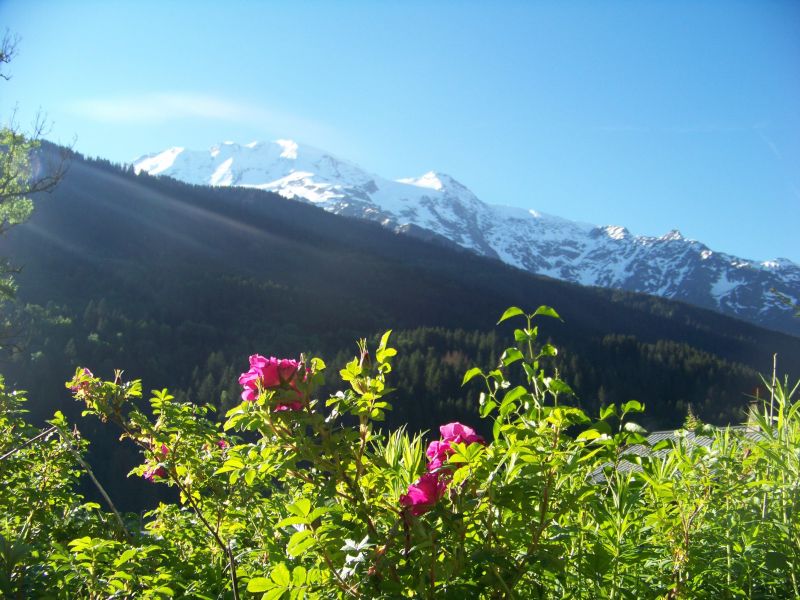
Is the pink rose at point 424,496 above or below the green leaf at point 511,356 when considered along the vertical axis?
below

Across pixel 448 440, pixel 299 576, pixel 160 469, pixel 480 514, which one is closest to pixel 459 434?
pixel 448 440

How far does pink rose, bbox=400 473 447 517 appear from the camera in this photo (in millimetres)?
1081

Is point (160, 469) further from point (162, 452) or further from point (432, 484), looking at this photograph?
point (432, 484)

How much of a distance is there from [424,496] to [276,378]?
411mm

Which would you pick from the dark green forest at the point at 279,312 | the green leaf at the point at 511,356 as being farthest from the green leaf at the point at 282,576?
the dark green forest at the point at 279,312

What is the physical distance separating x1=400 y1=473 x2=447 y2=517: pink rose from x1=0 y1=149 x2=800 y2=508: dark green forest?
403 inches

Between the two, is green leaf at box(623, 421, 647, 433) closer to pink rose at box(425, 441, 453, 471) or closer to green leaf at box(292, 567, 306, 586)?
pink rose at box(425, 441, 453, 471)

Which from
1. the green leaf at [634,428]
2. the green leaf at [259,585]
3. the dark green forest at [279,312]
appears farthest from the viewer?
the dark green forest at [279,312]

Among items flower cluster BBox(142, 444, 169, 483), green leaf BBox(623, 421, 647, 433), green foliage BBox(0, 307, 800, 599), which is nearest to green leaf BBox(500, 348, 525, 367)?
green foliage BBox(0, 307, 800, 599)

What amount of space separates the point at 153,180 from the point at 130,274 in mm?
53173

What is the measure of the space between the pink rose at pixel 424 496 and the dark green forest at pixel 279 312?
33.6 feet

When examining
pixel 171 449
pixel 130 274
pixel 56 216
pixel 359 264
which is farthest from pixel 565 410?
pixel 56 216

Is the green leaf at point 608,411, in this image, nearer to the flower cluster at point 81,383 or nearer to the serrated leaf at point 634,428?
the serrated leaf at point 634,428

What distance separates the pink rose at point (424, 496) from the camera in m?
1.08
